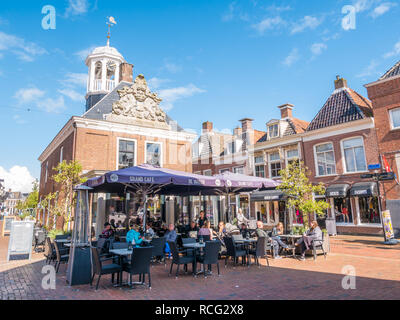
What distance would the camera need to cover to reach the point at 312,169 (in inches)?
782

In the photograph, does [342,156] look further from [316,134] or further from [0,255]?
[0,255]

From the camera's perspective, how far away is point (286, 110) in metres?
23.7

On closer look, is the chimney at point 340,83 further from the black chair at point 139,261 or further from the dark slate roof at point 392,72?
the black chair at point 139,261

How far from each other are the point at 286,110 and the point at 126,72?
13.9m

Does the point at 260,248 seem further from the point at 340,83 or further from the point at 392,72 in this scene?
the point at 340,83

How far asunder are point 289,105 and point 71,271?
870 inches

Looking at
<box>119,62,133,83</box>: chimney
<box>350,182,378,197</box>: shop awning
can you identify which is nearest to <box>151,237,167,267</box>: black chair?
<box>350,182,378,197</box>: shop awning

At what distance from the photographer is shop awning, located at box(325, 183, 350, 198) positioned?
17172mm

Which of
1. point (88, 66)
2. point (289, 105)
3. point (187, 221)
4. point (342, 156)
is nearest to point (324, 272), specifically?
point (187, 221)

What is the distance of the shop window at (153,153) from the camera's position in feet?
60.3

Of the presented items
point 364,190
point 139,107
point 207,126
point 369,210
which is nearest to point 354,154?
point 364,190

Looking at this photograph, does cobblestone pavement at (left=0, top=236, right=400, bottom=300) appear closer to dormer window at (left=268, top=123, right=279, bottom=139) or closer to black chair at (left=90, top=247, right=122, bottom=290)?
black chair at (left=90, top=247, right=122, bottom=290)

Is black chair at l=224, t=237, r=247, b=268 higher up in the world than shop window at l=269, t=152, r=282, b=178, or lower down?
lower down

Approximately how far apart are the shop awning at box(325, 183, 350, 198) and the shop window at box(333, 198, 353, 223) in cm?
103
